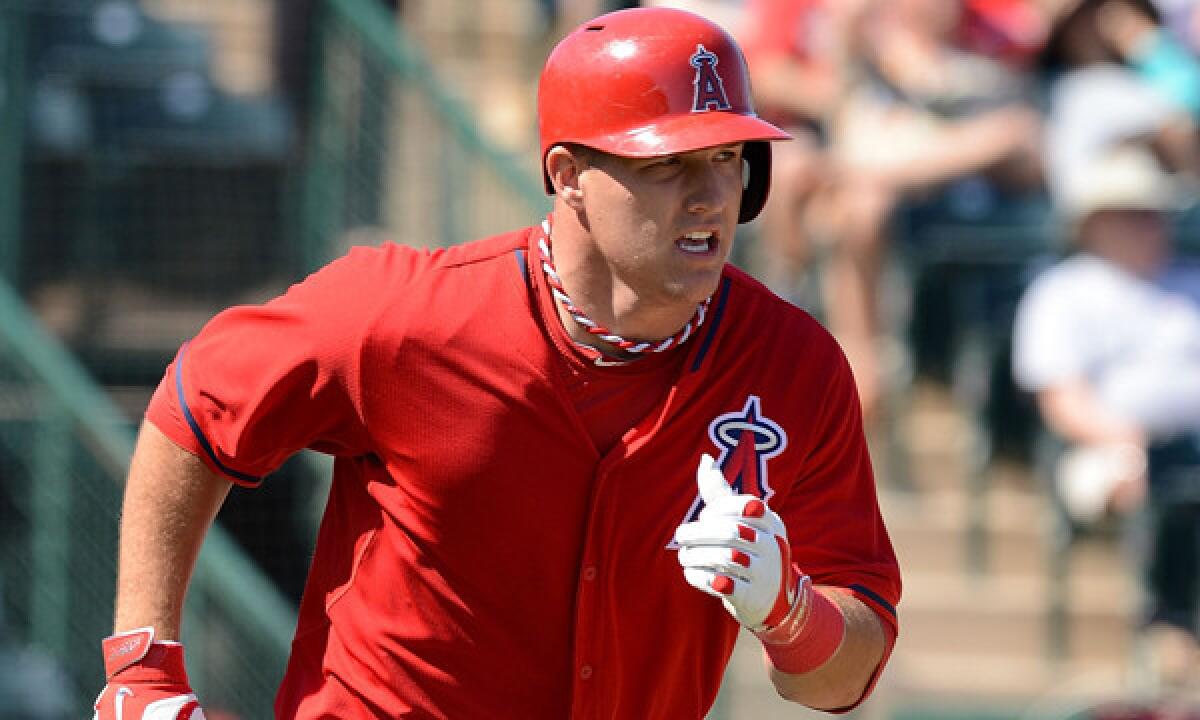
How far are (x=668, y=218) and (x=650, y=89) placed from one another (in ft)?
0.69

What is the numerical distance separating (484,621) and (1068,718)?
3.84 meters

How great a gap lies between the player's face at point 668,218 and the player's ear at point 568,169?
44 millimetres

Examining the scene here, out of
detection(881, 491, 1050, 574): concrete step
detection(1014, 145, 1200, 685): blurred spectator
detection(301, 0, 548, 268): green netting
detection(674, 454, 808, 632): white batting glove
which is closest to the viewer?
detection(674, 454, 808, 632): white batting glove

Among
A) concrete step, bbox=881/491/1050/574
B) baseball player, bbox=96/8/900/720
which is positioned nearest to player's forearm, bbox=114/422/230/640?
baseball player, bbox=96/8/900/720

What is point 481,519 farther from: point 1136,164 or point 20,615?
point 1136,164

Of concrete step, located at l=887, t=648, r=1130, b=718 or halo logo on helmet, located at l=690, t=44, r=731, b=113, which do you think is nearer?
halo logo on helmet, located at l=690, t=44, r=731, b=113

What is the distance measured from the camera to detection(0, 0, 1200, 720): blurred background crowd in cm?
690

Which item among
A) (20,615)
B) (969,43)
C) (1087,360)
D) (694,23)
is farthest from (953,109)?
(694,23)

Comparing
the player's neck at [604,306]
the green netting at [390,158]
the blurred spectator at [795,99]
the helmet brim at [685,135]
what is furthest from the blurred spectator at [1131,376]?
the helmet brim at [685,135]

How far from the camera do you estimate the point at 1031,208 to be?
7629 mm

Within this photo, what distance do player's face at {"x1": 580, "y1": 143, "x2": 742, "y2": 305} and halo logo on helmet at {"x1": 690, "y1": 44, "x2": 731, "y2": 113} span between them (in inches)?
2.8

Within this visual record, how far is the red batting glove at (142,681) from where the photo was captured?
3.26m

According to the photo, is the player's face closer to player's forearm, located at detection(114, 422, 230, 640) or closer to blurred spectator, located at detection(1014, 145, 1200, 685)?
player's forearm, located at detection(114, 422, 230, 640)

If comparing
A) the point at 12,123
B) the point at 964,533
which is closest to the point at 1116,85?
the point at 964,533
